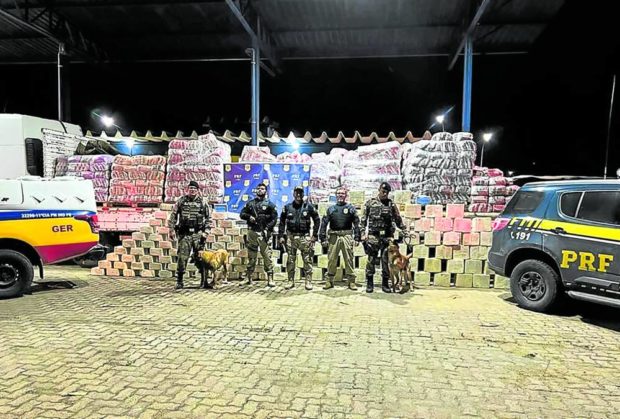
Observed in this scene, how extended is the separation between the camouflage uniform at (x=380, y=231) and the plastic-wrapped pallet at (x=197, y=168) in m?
4.54

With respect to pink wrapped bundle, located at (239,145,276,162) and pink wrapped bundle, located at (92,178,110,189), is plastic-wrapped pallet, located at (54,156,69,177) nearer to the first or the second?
pink wrapped bundle, located at (92,178,110,189)

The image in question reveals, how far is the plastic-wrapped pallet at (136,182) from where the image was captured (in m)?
11.3

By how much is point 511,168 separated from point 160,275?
24463 millimetres

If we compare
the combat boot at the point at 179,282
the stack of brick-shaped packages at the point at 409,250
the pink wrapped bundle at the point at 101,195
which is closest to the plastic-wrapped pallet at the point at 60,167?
the pink wrapped bundle at the point at 101,195

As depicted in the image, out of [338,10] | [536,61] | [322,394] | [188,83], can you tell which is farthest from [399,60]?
[322,394]

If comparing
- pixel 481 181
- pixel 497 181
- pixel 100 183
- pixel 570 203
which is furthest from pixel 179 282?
pixel 497 181

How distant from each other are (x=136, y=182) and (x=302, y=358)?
8.30 metres

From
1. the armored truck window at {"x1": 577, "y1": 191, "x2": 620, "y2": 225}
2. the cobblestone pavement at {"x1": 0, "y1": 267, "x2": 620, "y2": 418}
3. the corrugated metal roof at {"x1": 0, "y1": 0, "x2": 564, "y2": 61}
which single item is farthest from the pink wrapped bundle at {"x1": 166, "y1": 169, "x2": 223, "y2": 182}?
the armored truck window at {"x1": 577, "y1": 191, "x2": 620, "y2": 225}

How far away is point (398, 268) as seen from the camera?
26.2 feet

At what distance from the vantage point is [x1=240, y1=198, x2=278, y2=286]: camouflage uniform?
8.54m

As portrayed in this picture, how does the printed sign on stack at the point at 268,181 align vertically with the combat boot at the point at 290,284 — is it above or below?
above

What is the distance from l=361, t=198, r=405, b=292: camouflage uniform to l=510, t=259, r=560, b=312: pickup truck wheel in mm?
2119

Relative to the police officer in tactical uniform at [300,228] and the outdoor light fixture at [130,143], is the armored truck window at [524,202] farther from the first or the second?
the outdoor light fixture at [130,143]

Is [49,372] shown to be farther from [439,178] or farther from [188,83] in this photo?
[188,83]
